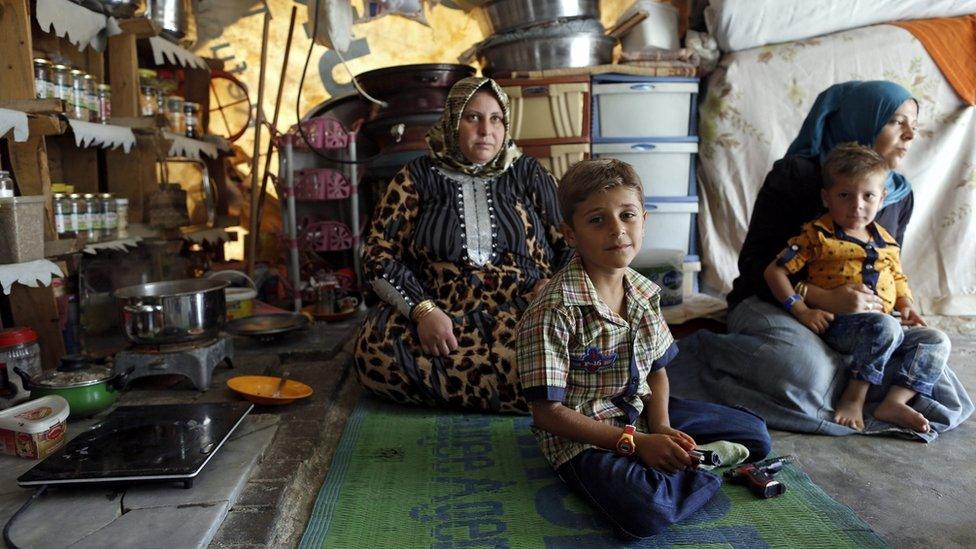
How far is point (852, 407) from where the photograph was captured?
6.73ft

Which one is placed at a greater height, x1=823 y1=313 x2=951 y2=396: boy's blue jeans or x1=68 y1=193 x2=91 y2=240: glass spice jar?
x1=68 y1=193 x2=91 y2=240: glass spice jar

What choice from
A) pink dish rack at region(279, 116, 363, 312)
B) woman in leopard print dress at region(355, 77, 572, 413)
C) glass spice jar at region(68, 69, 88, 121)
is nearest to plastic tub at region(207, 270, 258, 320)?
pink dish rack at region(279, 116, 363, 312)

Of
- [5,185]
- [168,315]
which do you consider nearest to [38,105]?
A: [5,185]

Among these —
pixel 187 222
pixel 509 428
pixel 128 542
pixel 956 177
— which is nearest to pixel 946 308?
pixel 956 177

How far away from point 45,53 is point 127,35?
35cm

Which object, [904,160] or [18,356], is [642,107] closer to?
[904,160]

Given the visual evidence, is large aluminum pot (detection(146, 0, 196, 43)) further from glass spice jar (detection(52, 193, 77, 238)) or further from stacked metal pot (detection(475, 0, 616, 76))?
stacked metal pot (detection(475, 0, 616, 76))

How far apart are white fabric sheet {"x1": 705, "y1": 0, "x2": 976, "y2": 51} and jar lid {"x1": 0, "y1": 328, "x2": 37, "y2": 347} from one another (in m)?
3.30

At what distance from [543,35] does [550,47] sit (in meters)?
0.07

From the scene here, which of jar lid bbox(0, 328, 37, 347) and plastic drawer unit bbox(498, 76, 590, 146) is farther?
plastic drawer unit bbox(498, 76, 590, 146)

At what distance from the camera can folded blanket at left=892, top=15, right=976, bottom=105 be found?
319cm

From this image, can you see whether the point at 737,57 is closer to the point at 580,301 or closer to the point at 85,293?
the point at 580,301

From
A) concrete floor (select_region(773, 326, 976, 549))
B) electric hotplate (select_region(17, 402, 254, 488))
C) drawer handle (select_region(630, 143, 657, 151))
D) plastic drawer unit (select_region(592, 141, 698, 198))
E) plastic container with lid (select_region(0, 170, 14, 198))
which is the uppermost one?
drawer handle (select_region(630, 143, 657, 151))

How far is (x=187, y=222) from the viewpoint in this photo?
3.34 metres
